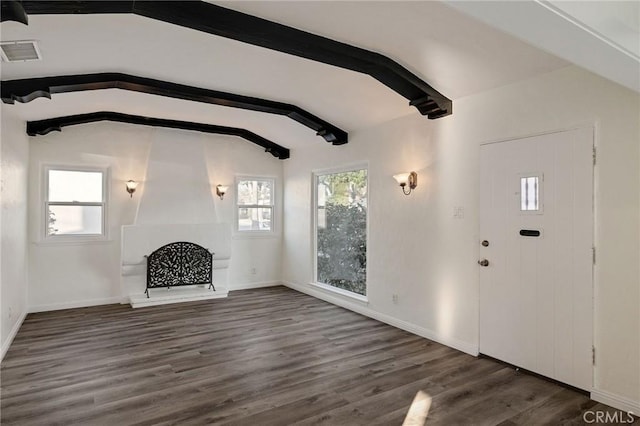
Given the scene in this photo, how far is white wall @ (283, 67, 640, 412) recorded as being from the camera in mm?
2691

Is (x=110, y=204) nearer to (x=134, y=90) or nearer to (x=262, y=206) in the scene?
(x=134, y=90)

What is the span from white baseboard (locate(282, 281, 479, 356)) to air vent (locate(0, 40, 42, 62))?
14.2 feet

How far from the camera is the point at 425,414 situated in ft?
8.62

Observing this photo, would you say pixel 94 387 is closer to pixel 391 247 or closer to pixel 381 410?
pixel 381 410

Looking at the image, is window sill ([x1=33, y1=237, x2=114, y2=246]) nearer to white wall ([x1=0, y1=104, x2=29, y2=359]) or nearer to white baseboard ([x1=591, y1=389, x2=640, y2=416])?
white wall ([x1=0, y1=104, x2=29, y2=359])

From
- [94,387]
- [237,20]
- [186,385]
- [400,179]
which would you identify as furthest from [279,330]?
[237,20]

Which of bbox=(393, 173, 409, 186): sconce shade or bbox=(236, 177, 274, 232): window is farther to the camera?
bbox=(236, 177, 274, 232): window

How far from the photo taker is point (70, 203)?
18.0 feet

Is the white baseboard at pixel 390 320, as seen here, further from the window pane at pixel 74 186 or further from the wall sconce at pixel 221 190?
the window pane at pixel 74 186

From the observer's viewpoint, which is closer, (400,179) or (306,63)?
(306,63)

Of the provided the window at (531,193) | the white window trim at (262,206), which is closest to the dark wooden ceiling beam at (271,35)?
the window at (531,193)

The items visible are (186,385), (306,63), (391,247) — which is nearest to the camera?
(186,385)

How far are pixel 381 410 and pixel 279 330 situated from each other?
1.98 m

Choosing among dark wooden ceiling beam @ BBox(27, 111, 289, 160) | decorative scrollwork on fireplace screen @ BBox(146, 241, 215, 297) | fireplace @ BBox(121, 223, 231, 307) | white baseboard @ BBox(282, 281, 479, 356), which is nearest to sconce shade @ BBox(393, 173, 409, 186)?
white baseboard @ BBox(282, 281, 479, 356)
